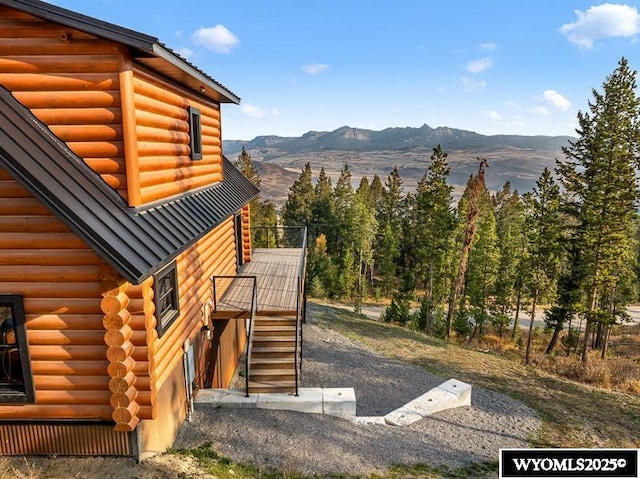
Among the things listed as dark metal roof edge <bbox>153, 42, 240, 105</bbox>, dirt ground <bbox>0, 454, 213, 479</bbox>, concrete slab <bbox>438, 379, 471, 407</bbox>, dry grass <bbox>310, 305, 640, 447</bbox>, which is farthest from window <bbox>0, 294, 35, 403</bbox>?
dry grass <bbox>310, 305, 640, 447</bbox>

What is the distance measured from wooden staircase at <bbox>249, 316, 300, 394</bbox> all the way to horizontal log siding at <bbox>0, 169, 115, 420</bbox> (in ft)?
12.6

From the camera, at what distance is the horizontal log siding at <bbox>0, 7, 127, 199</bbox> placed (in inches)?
215

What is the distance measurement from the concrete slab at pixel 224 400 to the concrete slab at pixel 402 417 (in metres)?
3.02

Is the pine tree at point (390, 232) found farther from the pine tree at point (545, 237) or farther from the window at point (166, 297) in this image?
the window at point (166, 297)

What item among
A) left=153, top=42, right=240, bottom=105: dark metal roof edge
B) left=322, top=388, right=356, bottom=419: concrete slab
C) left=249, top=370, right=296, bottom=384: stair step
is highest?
left=153, top=42, right=240, bottom=105: dark metal roof edge

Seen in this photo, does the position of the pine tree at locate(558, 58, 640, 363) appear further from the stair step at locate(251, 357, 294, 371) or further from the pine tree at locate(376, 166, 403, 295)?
the pine tree at locate(376, 166, 403, 295)

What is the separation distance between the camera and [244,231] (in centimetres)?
1469

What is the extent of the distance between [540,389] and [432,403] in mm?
5455

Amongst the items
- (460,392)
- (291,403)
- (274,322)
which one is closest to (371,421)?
(291,403)

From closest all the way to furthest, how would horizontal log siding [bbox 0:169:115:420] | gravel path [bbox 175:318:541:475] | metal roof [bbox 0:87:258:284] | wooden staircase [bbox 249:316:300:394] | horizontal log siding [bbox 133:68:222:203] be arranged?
metal roof [bbox 0:87:258:284], horizontal log siding [bbox 0:169:115:420], horizontal log siding [bbox 133:68:222:203], gravel path [bbox 175:318:541:475], wooden staircase [bbox 249:316:300:394]

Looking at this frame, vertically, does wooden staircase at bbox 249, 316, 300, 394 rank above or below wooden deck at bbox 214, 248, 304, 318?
below

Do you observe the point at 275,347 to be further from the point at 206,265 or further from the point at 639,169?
the point at 639,169

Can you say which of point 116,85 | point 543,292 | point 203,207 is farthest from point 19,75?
point 543,292

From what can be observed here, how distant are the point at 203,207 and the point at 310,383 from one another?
6.21 meters
